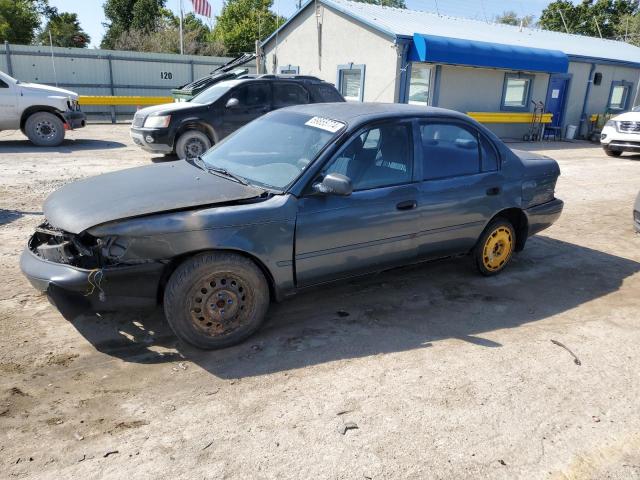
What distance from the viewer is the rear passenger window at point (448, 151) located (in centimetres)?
452

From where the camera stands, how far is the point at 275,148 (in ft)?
14.1

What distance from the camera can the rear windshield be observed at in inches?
437

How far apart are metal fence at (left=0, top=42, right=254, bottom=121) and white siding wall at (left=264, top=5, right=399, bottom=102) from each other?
4.15m

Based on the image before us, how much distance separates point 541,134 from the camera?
1931 cm

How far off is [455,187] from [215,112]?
7.05m

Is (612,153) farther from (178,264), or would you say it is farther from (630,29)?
(630,29)

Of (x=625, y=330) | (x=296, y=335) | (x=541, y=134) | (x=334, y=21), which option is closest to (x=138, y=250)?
(x=296, y=335)

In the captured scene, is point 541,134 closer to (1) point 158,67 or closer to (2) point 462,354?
(1) point 158,67

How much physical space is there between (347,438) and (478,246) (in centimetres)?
280

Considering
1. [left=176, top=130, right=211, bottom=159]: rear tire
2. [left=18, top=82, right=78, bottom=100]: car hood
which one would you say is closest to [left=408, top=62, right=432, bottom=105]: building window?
[left=176, top=130, right=211, bottom=159]: rear tire

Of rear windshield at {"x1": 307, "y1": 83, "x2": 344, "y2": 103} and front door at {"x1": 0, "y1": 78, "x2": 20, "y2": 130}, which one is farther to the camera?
front door at {"x1": 0, "y1": 78, "x2": 20, "y2": 130}

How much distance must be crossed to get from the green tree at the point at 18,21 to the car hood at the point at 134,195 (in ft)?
123

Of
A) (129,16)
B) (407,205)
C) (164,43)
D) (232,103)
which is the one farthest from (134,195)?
(129,16)

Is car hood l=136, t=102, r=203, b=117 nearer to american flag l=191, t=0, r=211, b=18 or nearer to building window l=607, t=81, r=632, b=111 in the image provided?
american flag l=191, t=0, r=211, b=18
